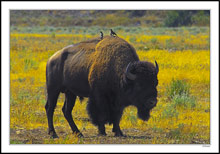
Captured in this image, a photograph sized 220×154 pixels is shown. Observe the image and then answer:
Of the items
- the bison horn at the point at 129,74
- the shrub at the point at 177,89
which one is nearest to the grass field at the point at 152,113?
the shrub at the point at 177,89

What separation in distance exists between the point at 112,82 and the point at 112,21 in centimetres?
5194

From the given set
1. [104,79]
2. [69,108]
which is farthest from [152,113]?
[104,79]

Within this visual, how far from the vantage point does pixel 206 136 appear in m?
9.48

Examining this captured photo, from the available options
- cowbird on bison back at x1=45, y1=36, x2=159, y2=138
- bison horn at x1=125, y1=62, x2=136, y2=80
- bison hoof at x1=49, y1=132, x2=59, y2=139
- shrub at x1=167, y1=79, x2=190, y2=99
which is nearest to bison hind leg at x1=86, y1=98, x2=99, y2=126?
cowbird on bison back at x1=45, y1=36, x2=159, y2=138

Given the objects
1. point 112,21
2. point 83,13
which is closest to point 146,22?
point 112,21

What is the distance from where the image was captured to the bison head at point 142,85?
827cm

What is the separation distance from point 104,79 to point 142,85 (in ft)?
3.04

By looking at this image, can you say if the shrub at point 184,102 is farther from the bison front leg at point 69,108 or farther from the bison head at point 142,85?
the bison head at point 142,85

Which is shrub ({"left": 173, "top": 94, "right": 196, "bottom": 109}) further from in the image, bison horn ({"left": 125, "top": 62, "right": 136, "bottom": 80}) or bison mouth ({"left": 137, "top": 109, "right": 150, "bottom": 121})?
bison horn ({"left": 125, "top": 62, "right": 136, "bottom": 80})

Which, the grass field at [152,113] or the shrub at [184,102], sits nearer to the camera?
the grass field at [152,113]

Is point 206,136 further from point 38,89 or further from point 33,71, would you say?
point 33,71

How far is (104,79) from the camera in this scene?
895cm

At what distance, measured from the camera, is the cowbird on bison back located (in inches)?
335

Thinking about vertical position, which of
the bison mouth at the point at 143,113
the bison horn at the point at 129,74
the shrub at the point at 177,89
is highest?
the bison horn at the point at 129,74
